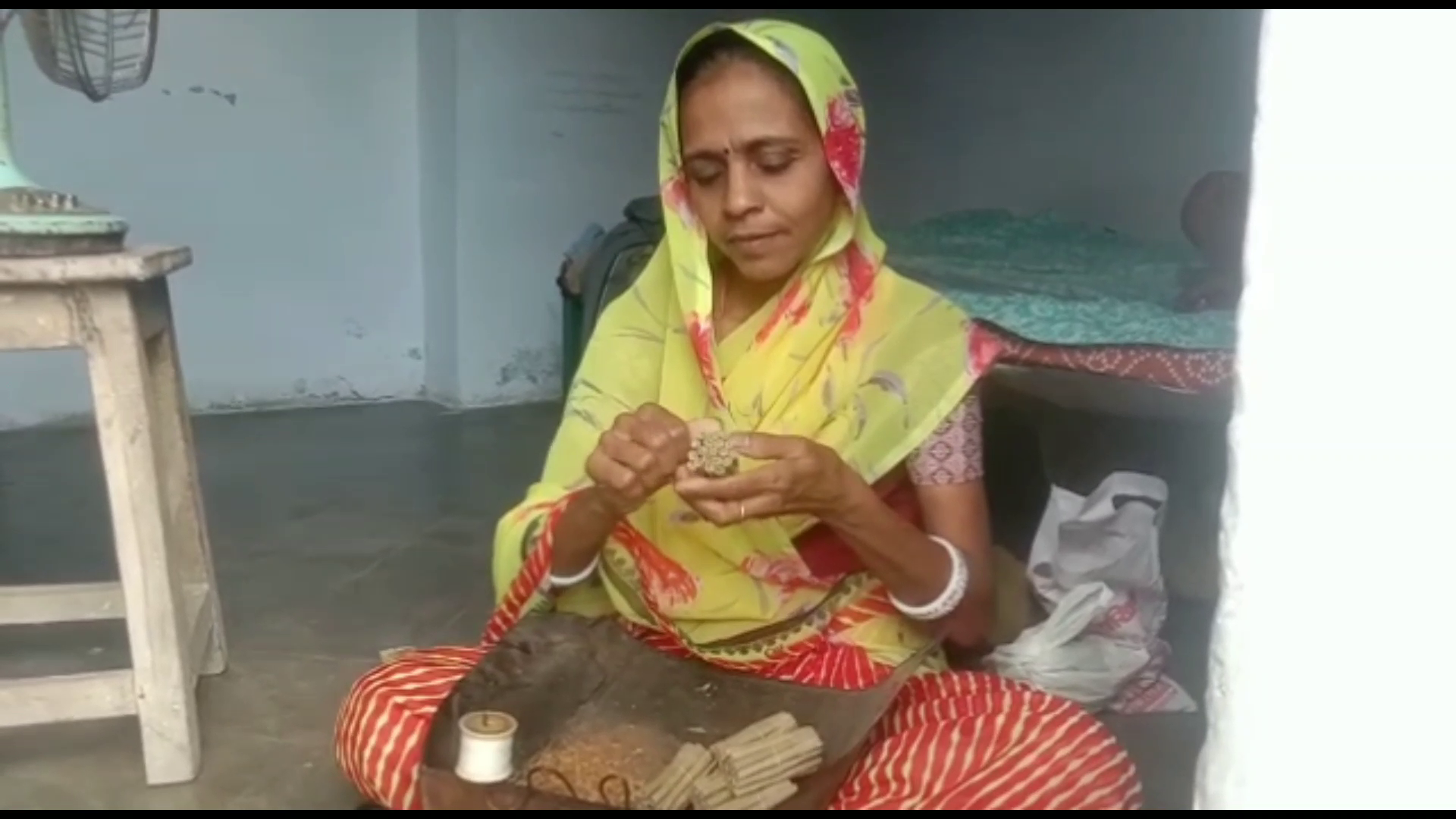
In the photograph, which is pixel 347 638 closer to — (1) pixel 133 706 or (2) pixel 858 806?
(1) pixel 133 706

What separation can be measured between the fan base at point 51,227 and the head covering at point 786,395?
568mm

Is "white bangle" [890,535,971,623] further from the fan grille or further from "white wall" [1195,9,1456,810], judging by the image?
the fan grille

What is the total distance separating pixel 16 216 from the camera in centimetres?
148

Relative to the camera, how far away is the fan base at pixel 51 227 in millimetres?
1475

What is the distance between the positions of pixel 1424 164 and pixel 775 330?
71cm

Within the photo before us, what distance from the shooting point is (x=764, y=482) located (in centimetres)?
122

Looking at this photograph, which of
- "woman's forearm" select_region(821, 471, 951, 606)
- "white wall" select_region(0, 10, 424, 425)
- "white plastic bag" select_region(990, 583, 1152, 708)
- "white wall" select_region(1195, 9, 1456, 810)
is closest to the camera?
"white wall" select_region(1195, 9, 1456, 810)

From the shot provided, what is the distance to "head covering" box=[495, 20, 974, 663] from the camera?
A: 4.64 feet

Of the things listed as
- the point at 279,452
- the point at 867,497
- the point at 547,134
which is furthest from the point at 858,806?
the point at 547,134

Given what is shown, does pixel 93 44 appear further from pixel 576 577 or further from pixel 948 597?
pixel 948 597

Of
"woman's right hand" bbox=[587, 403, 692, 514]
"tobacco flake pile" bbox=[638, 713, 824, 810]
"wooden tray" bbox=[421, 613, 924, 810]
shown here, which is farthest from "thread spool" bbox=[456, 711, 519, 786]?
"woman's right hand" bbox=[587, 403, 692, 514]

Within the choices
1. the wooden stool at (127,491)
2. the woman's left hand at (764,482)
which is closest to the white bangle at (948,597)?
the woman's left hand at (764,482)

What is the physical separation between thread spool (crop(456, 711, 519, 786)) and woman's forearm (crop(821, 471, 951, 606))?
36cm

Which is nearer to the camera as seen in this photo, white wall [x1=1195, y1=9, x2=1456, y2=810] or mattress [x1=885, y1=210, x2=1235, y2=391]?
white wall [x1=1195, y1=9, x2=1456, y2=810]
